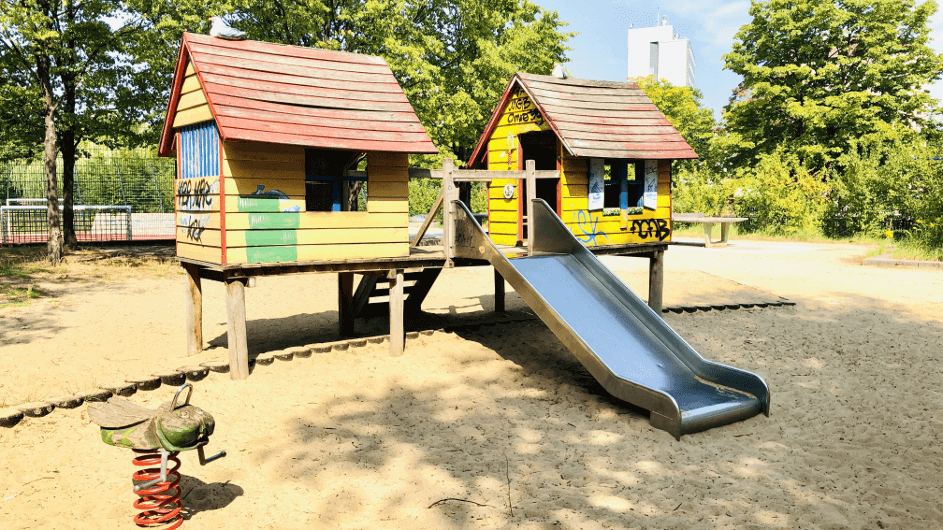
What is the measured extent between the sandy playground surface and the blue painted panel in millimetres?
2411

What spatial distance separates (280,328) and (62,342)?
9.98ft

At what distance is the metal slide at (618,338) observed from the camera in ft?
21.4

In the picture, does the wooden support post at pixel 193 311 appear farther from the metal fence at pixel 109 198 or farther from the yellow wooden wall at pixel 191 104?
the metal fence at pixel 109 198

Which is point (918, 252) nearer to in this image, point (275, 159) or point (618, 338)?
point (618, 338)

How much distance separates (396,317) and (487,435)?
10.0ft

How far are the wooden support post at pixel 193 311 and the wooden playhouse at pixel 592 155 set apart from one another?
478cm

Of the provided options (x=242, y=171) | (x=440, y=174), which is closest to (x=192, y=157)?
(x=242, y=171)

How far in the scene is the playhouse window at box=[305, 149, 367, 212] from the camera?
884 cm

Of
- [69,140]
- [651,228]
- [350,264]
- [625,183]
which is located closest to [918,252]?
[651,228]

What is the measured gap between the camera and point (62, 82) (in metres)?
18.9

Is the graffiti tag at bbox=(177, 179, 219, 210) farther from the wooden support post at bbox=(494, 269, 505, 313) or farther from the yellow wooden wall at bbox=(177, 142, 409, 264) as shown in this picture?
the wooden support post at bbox=(494, 269, 505, 313)

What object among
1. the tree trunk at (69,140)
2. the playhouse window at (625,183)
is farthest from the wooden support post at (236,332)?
the tree trunk at (69,140)

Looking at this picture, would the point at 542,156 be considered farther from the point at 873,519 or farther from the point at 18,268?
the point at 18,268

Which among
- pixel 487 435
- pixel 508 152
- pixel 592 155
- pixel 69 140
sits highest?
pixel 69 140
